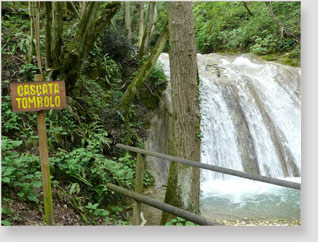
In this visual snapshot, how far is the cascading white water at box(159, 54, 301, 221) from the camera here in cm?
466

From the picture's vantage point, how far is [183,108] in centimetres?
321

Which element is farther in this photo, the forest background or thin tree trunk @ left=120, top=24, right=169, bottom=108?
thin tree trunk @ left=120, top=24, right=169, bottom=108

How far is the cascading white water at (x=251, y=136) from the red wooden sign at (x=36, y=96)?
8.57 feet

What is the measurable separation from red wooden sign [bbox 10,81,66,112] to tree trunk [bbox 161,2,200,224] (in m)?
1.33

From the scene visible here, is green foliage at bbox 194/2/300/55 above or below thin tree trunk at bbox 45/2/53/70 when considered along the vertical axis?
above

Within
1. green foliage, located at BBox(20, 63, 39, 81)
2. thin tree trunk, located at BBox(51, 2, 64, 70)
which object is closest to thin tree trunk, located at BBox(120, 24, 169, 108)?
thin tree trunk, located at BBox(51, 2, 64, 70)

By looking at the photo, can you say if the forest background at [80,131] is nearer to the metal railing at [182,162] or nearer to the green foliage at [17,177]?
the green foliage at [17,177]

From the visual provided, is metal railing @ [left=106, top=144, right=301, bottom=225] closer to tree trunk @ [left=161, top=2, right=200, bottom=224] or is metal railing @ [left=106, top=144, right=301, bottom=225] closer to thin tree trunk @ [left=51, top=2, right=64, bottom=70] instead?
tree trunk @ [left=161, top=2, right=200, bottom=224]

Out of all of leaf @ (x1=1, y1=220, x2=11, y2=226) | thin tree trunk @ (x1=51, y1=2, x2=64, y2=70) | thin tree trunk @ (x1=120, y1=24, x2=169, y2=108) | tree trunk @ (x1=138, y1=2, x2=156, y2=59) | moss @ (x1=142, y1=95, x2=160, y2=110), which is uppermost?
tree trunk @ (x1=138, y1=2, x2=156, y2=59)

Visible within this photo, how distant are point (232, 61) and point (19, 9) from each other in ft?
22.1

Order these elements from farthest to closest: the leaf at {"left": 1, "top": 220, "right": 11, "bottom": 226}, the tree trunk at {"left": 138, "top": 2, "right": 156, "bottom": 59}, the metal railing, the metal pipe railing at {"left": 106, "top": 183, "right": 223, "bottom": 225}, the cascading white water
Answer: the tree trunk at {"left": 138, "top": 2, "right": 156, "bottom": 59}, the cascading white water, the leaf at {"left": 1, "top": 220, "right": 11, "bottom": 226}, the metal pipe railing at {"left": 106, "top": 183, "right": 223, "bottom": 225}, the metal railing

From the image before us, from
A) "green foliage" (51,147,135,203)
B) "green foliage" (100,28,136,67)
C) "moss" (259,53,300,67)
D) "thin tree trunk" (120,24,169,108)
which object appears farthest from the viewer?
"moss" (259,53,300,67)

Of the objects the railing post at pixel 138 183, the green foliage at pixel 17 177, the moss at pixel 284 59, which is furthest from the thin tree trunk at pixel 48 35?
the moss at pixel 284 59

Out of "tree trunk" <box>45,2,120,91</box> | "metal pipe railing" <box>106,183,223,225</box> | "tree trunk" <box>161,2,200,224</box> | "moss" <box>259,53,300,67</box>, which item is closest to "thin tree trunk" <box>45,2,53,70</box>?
"tree trunk" <box>45,2,120,91</box>
